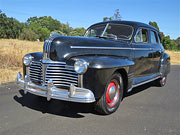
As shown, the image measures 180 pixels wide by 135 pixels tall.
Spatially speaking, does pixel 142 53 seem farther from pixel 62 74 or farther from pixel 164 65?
pixel 62 74

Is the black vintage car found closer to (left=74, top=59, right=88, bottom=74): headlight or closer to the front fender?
(left=74, top=59, right=88, bottom=74): headlight

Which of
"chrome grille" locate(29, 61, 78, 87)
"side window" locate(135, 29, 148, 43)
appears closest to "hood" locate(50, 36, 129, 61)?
"chrome grille" locate(29, 61, 78, 87)

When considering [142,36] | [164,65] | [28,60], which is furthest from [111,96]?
[164,65]

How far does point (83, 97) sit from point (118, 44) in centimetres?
155

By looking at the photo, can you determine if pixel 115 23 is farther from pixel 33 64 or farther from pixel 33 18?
pixel 33 18

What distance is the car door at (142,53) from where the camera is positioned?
415 centimetres

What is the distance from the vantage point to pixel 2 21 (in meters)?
35.2

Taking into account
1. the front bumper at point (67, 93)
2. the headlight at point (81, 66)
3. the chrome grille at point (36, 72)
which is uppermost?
the headlight at point (81, 66)

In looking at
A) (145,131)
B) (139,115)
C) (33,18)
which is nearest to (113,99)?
(139,115)

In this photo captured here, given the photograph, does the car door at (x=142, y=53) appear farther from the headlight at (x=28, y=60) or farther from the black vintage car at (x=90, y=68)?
the headlight at (x=28, y=60)

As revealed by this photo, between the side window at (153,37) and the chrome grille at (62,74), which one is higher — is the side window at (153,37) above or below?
above

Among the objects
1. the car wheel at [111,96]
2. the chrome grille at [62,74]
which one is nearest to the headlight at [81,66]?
the chrome grille at [62,74]

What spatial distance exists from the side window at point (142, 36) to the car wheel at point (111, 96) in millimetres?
1419

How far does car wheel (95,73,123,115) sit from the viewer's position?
3.09 metres
